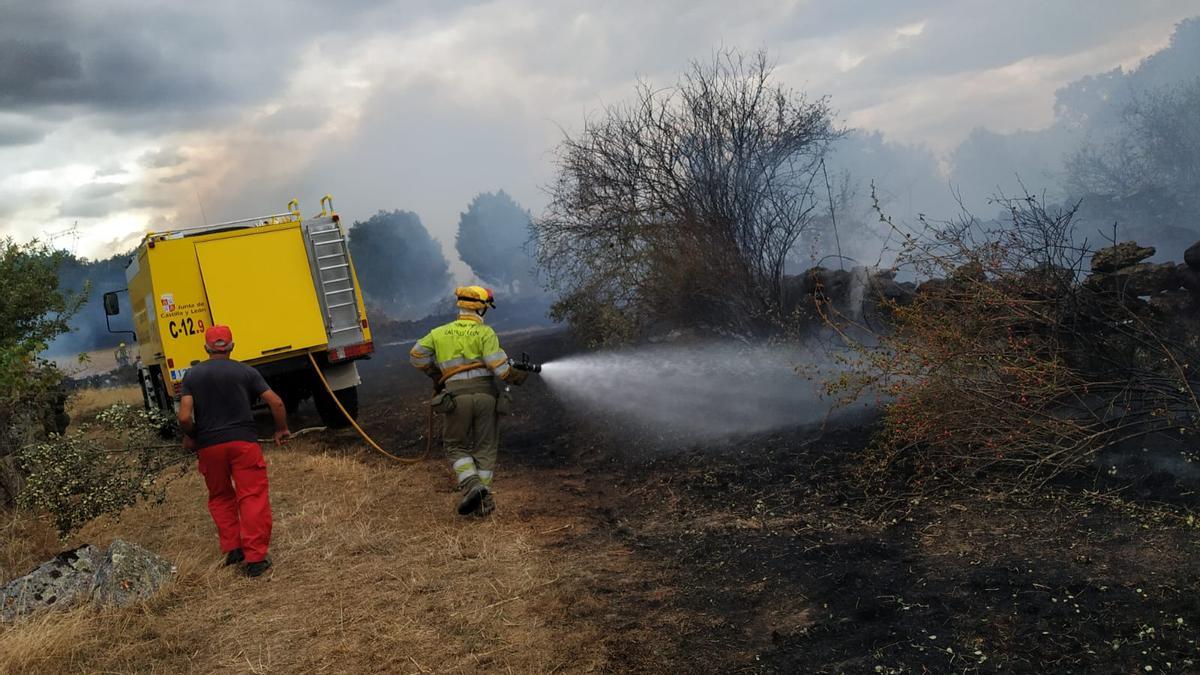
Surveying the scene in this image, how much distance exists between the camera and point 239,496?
5.65 metres

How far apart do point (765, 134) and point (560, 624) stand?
1036 centimetres

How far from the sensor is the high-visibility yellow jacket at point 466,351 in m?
6.82

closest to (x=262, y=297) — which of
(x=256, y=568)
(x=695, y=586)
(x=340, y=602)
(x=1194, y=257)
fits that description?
(x=256, y=568)

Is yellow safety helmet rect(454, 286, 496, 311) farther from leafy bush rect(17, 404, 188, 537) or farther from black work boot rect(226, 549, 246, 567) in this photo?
leafy bush rect(17, 404, 188, 537)

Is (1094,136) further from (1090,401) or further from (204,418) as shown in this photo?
(204,418)

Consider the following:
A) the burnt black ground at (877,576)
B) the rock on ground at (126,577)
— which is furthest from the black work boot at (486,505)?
the rock on ground at (126,577)

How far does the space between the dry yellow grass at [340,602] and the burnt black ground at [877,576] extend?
1.09ft

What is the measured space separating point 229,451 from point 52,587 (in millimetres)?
1243

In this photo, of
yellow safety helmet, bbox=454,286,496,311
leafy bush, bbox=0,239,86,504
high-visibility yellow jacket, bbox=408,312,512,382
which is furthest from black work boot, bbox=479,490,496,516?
leafy bush, bbox=0,239,86,504

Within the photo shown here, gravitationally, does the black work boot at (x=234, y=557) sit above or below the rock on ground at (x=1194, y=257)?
below

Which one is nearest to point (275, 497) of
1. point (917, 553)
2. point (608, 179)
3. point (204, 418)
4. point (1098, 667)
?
point (204, 418)

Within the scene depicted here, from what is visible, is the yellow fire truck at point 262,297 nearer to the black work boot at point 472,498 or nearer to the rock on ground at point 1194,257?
the black work boot at point 472,498

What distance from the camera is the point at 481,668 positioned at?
12.5 feet

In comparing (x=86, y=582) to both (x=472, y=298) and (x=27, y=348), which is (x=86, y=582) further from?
(x=27, y=348)
